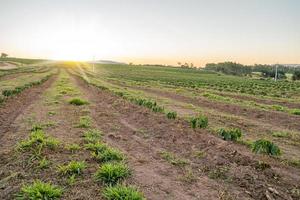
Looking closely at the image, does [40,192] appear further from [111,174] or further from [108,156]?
[108,156]

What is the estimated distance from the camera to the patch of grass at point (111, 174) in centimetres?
686

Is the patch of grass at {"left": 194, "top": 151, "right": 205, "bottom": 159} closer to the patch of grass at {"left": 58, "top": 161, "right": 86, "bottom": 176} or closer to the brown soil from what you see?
the patch of grass at {"left": 58, "top": 161, "right": 86, "bottom": 176}

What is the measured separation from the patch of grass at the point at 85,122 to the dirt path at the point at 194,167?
52 centimetres

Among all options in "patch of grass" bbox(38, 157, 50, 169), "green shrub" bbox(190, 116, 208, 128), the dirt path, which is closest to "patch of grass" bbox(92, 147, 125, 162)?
the dirt path

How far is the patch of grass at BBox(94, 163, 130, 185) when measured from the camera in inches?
270

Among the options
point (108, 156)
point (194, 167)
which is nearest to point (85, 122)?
point (108, 156)

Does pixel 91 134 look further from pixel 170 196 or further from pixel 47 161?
pixel 170 196

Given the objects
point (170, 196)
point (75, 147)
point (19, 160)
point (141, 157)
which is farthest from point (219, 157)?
point (19, 160)

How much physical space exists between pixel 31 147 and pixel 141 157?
3.10 metres

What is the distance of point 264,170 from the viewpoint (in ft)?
25.5

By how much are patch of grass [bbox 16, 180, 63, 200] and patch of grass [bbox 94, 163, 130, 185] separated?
918 millimetres

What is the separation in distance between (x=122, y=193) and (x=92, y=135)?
15.6 ft

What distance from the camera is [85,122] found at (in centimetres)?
1248

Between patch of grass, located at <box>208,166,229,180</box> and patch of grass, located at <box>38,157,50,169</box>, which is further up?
patch of grass, located at <box>38,157,50,169</box>
